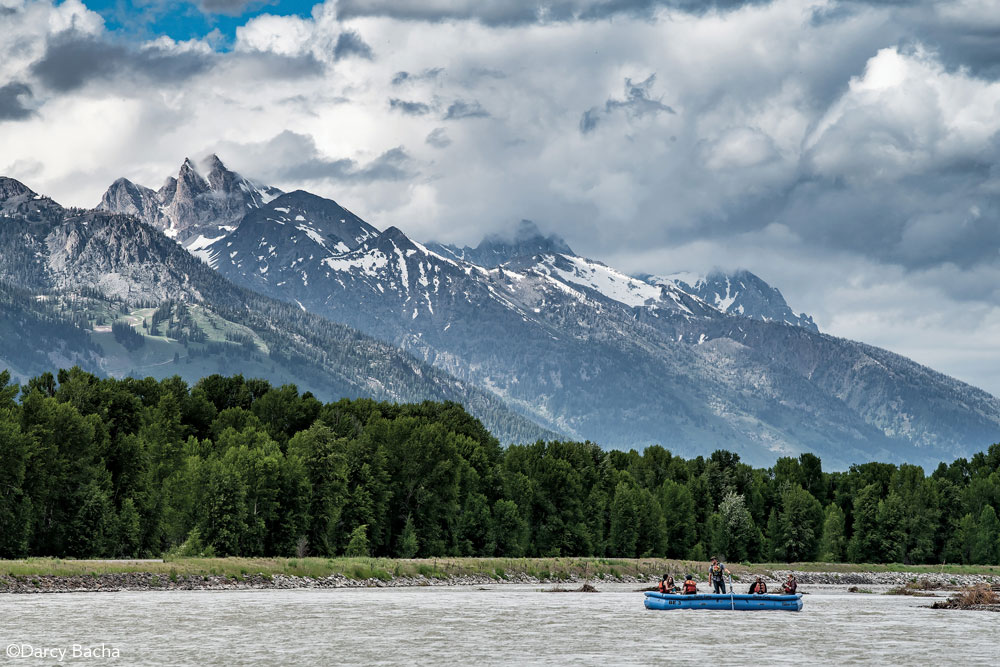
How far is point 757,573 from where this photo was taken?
187875 mm

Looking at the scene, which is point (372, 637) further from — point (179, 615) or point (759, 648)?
point (759, 648)

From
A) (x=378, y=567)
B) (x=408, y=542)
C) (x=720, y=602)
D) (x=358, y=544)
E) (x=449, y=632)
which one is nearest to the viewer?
(x=449, y=632)

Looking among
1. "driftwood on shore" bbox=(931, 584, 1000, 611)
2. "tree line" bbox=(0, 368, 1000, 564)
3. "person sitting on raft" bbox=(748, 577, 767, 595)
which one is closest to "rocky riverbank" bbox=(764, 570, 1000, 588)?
"tree line" bbox=(0, 368, 1000, 564)

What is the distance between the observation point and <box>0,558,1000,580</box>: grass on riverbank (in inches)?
4545

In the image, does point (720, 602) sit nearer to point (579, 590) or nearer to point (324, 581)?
point (579, 590)

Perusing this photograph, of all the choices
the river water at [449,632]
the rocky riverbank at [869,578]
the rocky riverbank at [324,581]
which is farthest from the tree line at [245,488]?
the river water at [449,632]

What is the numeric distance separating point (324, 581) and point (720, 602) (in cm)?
4557

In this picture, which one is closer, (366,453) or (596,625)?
(596,625)

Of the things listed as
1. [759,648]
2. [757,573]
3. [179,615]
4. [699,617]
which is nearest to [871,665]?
[759,648]

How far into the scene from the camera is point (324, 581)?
13475 centimetres

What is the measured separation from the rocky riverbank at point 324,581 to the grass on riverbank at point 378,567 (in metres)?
0.64

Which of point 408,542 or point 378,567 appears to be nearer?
point 378,567

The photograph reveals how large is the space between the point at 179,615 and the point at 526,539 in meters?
102

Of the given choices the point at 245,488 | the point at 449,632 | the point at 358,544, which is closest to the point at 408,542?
the point at 358,544
